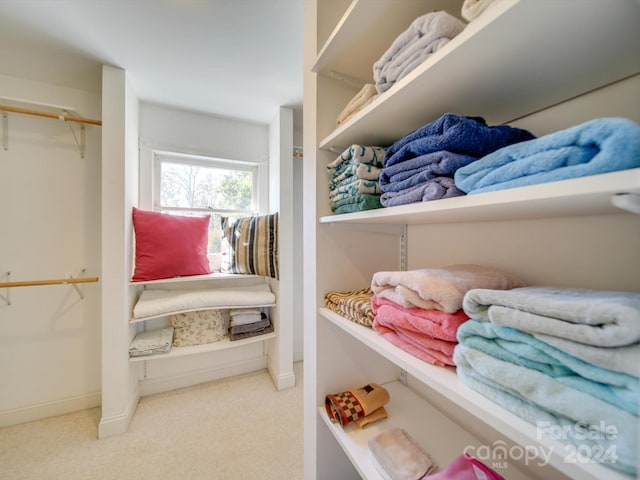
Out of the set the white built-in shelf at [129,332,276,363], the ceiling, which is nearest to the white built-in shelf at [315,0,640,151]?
the ceiling

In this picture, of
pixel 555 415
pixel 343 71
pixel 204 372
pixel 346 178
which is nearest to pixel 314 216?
pixel 346 178

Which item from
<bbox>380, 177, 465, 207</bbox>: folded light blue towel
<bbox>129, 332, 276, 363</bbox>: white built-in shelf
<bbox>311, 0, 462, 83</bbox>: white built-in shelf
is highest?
<bbox>311, 0, 462, 83</bbox>: white built-in shelf

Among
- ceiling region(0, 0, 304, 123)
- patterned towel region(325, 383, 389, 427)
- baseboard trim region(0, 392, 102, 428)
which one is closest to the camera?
patterned towel region(325, 383, 389, 427)

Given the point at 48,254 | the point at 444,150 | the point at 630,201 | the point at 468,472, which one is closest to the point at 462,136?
the point at 444,150

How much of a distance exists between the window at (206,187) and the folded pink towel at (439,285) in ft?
6.16

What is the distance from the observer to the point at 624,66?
44 cm

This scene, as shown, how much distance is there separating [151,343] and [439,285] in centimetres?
199

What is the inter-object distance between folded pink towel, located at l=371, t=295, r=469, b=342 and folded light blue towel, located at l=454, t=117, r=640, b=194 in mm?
256

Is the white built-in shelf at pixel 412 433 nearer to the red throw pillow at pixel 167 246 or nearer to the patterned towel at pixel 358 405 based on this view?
the patterned towel at pixel 358 405

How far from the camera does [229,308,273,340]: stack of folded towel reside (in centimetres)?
194

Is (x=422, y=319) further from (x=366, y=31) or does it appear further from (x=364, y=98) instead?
(x=366, y=31)

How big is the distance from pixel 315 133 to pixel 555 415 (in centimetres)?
91

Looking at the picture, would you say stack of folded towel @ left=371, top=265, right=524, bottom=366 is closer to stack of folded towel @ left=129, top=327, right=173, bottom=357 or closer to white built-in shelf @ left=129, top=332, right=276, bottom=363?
white built-in shelf @ left=129, top=332, right=276, bottom=363

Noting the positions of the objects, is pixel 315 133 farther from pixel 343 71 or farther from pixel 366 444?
pixel 366 444
